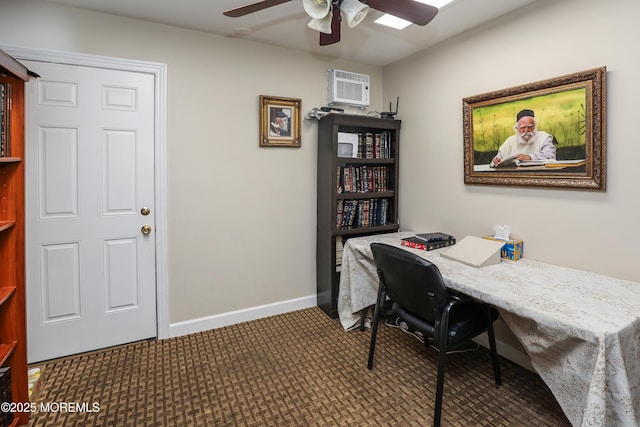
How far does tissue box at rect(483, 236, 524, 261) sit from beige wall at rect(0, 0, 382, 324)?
1577mm

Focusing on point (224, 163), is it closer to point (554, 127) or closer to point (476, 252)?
point (476, 252)

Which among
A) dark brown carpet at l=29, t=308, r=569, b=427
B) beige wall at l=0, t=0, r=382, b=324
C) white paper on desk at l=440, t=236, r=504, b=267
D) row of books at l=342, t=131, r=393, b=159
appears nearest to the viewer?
dark brown carpet at l=29, t=308, r=569, b=427

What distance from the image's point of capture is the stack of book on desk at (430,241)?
2.44m

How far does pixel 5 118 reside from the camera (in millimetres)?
1543

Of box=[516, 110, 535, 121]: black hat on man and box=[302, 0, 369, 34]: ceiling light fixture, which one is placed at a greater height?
box=[302, 0, 369, 34]: ceiling light fixture

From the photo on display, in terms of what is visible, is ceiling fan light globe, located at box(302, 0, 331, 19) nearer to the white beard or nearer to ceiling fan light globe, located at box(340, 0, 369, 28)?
ceiling fan light globe, located at box(340, 0, 369, 28)

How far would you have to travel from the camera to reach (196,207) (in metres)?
2.64

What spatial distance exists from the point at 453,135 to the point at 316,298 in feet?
6.13

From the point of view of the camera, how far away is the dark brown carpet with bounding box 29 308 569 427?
1757 mm

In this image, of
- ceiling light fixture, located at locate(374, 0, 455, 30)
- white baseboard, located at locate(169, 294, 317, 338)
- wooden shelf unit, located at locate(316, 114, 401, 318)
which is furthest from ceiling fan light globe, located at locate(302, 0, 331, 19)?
white baseboard, located at locate(169, 294, 317, 338)

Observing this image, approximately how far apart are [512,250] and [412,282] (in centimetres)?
85

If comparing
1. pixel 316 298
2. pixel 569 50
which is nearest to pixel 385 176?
pixel 316 298

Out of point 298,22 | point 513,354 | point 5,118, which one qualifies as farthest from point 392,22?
point 513,354

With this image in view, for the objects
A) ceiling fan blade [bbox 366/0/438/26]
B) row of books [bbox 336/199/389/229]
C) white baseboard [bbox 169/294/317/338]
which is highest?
ceiling fan blade [bbox 366/0/438/26]
